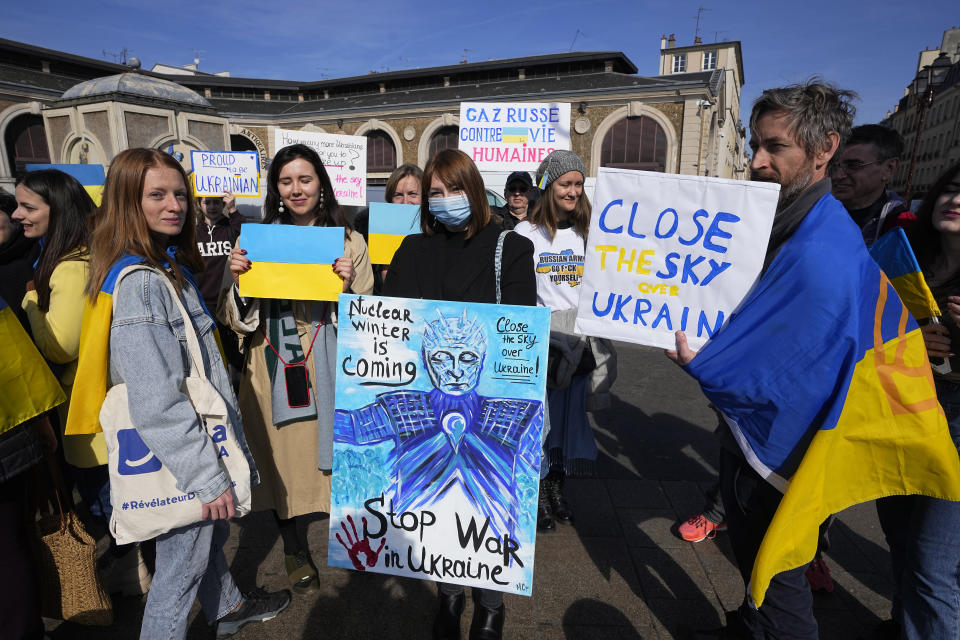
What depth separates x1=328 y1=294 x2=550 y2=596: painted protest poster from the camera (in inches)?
72.8

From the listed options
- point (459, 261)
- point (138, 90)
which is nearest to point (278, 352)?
point (459, 261)

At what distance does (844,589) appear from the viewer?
8.64 ft

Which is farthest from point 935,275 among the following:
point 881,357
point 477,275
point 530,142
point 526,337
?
point 530,142

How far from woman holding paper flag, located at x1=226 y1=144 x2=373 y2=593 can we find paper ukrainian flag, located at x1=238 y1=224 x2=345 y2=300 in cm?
14

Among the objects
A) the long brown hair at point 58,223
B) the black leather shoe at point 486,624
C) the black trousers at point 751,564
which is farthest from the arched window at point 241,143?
the black trousers at point 751,564

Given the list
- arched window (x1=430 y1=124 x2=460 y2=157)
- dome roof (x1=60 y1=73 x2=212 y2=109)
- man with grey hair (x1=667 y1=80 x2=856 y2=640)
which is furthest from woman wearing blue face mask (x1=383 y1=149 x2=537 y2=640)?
arched window (x1=430 y1=124 x2=460 y2=157)

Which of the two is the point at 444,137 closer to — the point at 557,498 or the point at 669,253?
the point at 557,498

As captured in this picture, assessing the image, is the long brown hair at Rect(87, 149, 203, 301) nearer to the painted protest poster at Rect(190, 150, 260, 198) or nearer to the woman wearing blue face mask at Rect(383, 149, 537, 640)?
the woman wearing blue face mask at Rect(383, 149, 537, 640)

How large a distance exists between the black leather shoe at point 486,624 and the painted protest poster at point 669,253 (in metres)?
1.28

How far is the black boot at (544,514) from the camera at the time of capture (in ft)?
10.1

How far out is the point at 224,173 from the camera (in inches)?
250

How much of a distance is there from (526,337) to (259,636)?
1843mm

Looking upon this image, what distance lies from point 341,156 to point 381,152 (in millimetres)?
27902

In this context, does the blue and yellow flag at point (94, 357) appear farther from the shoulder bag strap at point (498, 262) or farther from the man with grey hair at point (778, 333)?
the man with grey hair at point (778, 333)
